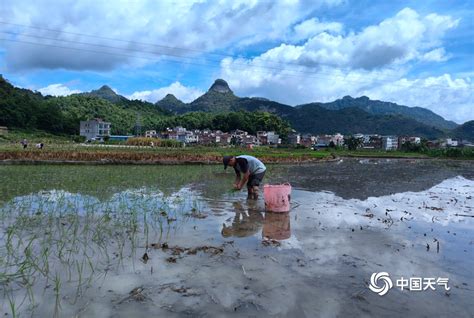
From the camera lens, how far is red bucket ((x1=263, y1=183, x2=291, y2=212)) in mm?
7879

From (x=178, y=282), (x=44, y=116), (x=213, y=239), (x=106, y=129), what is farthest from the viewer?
(x=106, y=129)

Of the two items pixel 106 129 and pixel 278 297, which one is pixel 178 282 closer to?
pixel 278 297

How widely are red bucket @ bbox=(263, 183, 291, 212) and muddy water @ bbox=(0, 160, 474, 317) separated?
1.01ft

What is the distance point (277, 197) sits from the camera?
7.90 m

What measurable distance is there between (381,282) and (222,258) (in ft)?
6.45

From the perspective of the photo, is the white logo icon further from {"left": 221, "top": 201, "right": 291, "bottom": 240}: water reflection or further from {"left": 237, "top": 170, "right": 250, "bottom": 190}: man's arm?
{"left": 237, "top": 170, "right": 250, "bottom": 190}: man's arm

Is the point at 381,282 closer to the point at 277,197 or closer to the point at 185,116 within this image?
the point at 277,197

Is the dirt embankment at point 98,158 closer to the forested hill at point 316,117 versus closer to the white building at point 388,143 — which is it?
the white building at point 388,143

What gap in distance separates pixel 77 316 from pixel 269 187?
5124 mm

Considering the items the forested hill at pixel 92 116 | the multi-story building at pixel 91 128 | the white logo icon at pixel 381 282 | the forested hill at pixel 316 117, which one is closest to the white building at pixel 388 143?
the forested hill at pixel 92 116

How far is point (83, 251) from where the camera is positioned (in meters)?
4.97

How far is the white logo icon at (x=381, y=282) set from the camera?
3926 mm

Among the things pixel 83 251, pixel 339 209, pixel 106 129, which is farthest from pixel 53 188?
pixel 106 129

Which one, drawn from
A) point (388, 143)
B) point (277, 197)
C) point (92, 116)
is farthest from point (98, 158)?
point (388, 143)
